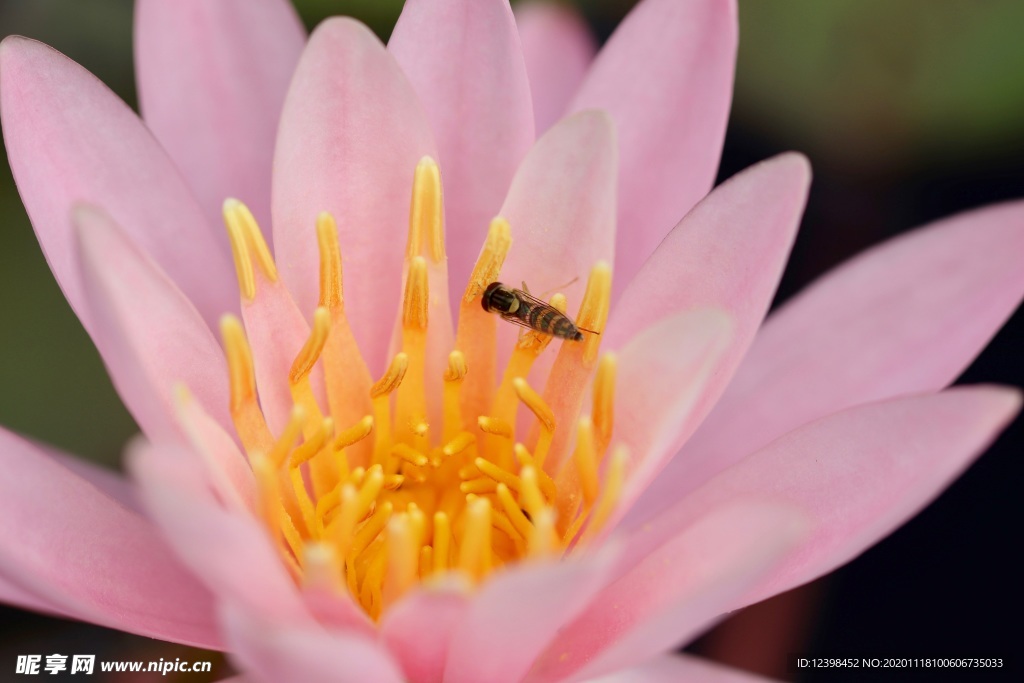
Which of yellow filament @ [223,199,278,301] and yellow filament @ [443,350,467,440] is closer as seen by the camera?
yellow filament @ [223,199,278,301]

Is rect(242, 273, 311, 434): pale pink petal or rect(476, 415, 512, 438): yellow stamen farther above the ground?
rect(242, 273, 311, 434): pale pink petal

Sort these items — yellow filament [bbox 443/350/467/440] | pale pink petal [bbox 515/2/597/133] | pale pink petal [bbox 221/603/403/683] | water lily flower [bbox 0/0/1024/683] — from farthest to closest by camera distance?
pale pink petal [bbox 515/2/597/133] → yellow filament [bbox 443/350/467/440] → water lily flower [bbox 0/0/1024/683] → pale pink petal [bbox 221/603/403/683]

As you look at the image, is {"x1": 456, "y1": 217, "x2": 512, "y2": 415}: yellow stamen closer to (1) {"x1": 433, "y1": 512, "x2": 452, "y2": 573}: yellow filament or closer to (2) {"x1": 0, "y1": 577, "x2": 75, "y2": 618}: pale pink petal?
(1) {"x1": 433, "y1": 512, "x2": 452, "y2": 573}: yellow filament

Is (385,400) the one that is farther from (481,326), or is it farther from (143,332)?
(143,332)

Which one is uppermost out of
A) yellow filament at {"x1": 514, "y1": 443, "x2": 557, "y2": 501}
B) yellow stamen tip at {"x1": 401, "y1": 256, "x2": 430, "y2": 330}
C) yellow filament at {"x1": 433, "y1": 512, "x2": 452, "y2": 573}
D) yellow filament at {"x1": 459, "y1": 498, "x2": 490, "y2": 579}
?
yellow stamen tip at {"x1": 401, "y1": 256, "x2": 430, "y2": 330}

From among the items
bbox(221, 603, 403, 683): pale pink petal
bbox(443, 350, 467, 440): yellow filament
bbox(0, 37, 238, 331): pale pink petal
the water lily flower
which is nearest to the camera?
bbox(221, 603, 403, 683): pale pink petal

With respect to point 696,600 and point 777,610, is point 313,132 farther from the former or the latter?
point 777,610

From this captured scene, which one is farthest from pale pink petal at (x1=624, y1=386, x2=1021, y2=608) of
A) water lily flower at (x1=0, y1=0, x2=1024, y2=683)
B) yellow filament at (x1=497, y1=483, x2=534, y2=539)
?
yellow filament at (x1=497, y1=483, x2=534, y2=539)
